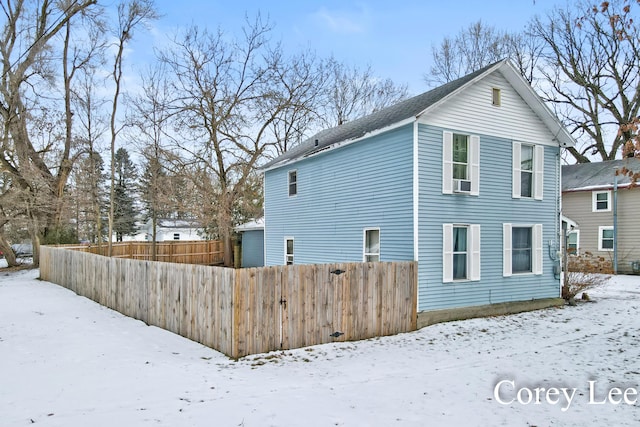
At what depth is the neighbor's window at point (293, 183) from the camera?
1539 cm

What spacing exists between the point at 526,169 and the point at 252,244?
15734 mm

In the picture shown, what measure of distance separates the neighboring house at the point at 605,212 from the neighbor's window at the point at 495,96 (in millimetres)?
11093

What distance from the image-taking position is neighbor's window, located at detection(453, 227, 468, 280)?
10.9m

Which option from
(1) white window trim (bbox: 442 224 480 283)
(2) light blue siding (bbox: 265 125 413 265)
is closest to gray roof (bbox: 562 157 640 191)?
(1) white window trim (bbox: 442 224 480 283)

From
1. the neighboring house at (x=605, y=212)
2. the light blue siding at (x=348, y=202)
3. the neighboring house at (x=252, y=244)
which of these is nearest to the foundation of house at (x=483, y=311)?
the light blue siding at (x=348, y=202)

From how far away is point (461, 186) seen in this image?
10.8 m

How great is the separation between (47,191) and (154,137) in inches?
261

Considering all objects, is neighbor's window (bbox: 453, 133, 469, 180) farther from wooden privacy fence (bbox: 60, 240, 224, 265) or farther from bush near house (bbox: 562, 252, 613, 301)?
wooden privacy fence (bbox: 60, 240, 224, 265)

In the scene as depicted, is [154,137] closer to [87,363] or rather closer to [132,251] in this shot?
[132,251]

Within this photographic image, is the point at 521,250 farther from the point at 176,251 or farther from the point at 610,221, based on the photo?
the point at 176,251

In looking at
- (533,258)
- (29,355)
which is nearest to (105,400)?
(29,355)

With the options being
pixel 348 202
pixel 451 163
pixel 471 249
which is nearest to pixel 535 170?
pixel 451 163

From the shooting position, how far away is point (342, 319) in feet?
28.1

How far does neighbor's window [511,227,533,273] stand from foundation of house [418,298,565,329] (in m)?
1.01
